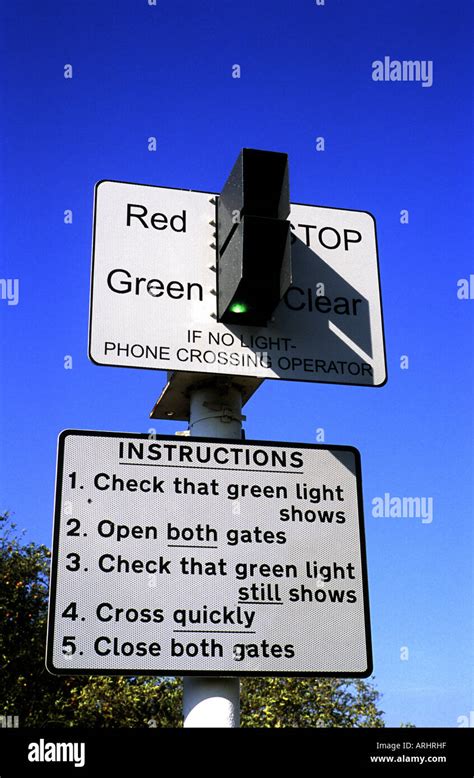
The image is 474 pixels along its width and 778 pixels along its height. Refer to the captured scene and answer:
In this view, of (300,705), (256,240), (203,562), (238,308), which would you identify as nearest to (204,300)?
(238,308)

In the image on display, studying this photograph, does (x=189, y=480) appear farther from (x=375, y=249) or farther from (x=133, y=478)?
(x=375, y=249)

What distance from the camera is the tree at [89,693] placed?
74.2 ft

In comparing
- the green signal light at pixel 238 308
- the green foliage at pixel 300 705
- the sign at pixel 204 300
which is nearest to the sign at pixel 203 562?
the sign at pixel 204 300

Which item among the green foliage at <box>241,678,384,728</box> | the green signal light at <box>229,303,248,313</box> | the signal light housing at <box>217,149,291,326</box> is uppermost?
the signal light housing at <box>217,149,291,326</box>

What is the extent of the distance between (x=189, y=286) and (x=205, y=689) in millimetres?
1530

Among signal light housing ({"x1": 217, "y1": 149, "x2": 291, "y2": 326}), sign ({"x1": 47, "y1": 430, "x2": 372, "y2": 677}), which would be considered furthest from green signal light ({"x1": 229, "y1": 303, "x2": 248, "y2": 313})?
sign ({"x1": 47, "y1": 430, "x2": 372, "y2": 677})

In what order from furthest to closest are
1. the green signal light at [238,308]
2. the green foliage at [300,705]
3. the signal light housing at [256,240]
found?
the green foliage at [300,705]
the green signal light at [238,308]
the signal light housing at [256,240]

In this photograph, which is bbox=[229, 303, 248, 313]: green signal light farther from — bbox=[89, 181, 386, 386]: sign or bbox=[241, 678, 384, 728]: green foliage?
bbox=[241, 678, 384, 728]: green foliage

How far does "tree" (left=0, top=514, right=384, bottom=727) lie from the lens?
22.6 m

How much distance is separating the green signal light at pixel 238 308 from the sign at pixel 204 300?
97mm

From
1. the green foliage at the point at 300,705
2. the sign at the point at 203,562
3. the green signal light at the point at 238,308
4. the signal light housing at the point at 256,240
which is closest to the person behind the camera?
the sign at the point at 203,562

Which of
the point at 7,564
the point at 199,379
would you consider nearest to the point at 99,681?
the point at 7,564

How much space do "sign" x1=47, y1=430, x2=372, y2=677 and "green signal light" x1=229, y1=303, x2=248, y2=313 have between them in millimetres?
517

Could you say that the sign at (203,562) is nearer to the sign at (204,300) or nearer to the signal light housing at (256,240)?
the sign at (204,300)
